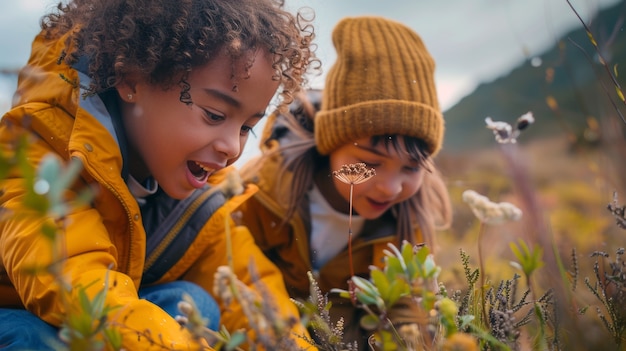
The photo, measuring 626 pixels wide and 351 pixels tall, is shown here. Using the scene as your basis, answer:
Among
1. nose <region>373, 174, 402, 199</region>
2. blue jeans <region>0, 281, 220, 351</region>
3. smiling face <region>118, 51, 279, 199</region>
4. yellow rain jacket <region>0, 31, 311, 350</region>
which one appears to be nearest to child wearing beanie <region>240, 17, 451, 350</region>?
nose <region>373, 174, 402, 199</region>

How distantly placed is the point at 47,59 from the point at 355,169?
3.60ft

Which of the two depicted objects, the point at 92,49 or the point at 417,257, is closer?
the point at 417,257

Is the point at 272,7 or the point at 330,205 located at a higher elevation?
the point at 272,7

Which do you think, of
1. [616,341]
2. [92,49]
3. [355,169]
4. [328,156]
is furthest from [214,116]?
[616,341]

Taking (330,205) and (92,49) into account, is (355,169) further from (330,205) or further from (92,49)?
(330,205)

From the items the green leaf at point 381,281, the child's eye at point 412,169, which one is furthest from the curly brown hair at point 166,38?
the green leaf at point 381,281

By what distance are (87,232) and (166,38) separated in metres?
0.55

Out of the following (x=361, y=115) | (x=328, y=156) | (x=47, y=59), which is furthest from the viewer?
(x=328, y=156)

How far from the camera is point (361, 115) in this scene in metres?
A: 2.15

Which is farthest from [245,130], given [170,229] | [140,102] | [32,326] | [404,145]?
[32,326]

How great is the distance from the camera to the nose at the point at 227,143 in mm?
1625

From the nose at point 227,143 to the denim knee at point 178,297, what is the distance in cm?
43

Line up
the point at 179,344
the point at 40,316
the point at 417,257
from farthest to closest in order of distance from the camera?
the point at 40,316 → the point at 179,344 → the point at 417,257

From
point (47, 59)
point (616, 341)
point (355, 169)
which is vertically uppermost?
point (47, 59)
